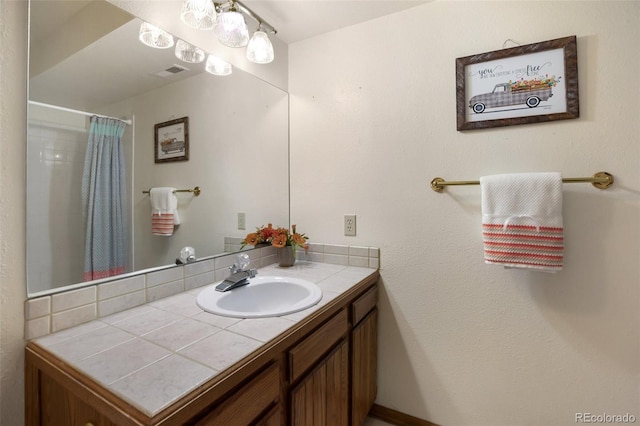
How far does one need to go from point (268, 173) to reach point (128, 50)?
0.88 meters

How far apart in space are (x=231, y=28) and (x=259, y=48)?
179 mm

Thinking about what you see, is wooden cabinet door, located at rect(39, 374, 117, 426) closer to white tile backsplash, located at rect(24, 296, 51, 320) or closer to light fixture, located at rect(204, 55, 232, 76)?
white tile backsplash, located at rect(24, 296, 51, 320)

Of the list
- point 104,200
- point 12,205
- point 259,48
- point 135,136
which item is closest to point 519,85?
point 259,48

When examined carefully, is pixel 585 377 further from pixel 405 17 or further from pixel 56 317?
pixel 56 317

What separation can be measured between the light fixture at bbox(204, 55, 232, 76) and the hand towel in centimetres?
61

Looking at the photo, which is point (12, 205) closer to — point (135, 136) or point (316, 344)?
point (135, 136)

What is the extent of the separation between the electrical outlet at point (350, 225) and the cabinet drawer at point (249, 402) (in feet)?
3.03

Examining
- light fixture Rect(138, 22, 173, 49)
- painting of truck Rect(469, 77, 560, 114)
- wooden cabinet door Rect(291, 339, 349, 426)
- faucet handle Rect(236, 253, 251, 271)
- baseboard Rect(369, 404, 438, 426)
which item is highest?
light fixture Rect(138, 22, 173, 49)

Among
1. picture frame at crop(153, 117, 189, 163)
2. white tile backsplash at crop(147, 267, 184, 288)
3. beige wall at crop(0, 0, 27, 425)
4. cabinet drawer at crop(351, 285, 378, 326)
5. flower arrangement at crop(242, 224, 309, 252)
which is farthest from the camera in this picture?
flower arrangement at crop(242, 224, 309, 252)

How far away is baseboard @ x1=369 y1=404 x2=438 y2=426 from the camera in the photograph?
150cm

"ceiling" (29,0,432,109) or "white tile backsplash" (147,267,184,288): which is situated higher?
"ceiling" (29,0,432,109)

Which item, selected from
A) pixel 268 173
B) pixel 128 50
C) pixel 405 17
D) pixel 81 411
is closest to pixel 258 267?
pixel 268 173

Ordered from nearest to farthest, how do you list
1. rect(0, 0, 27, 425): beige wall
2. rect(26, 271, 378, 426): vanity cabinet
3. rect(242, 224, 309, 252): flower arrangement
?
1. rect(26, 271, 378, 426): vanity cabinet
2. rect(0, 0, 27, 425): beige wall
3. rect(242, 224, 309, 252): flower arrangement
